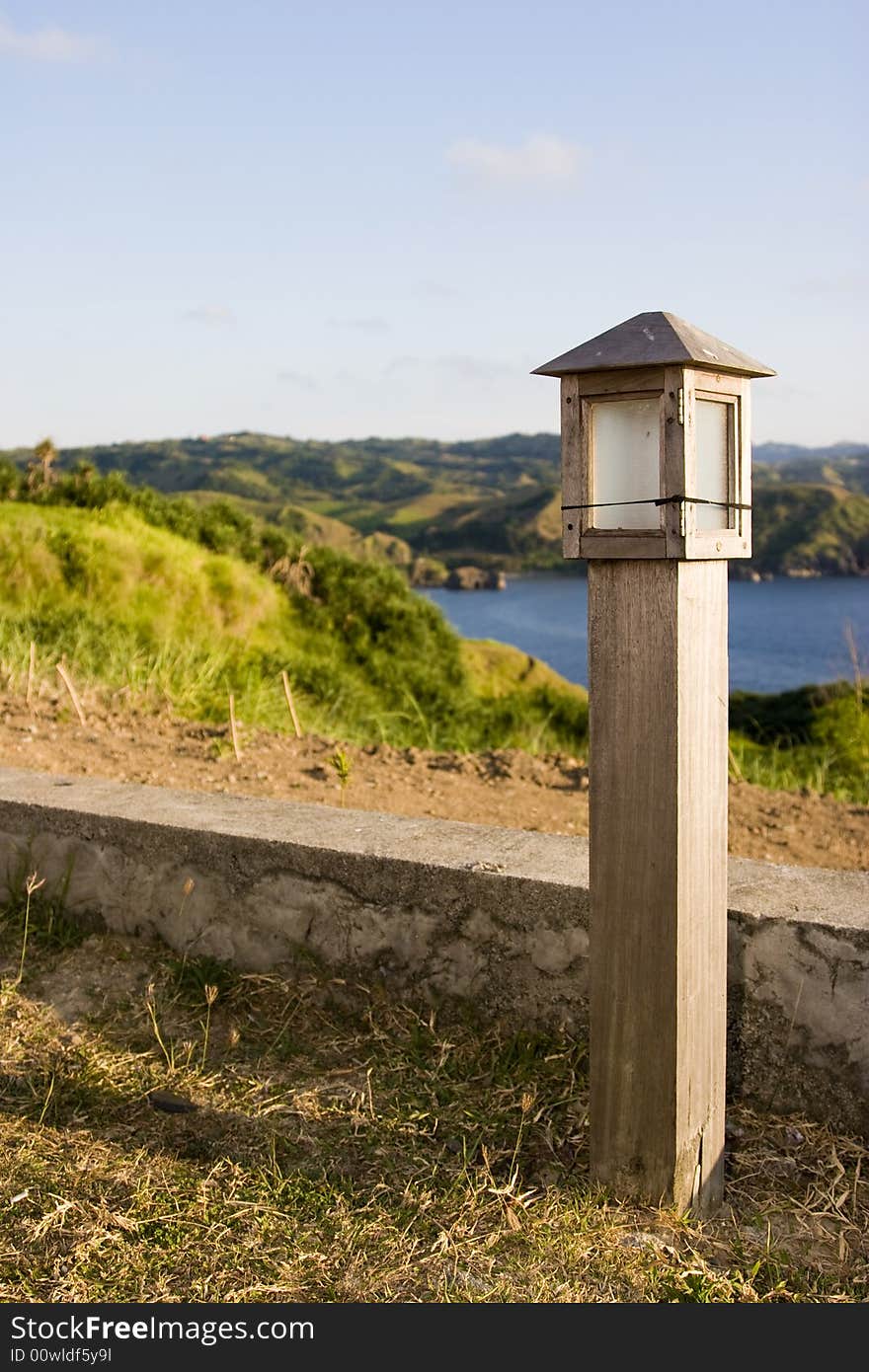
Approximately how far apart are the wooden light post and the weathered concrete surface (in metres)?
0.35

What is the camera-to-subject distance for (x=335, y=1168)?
2.49 meters

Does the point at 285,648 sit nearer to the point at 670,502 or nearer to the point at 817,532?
the point at 670,502

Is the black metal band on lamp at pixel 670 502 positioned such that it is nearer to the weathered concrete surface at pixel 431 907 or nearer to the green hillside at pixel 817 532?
the weathered concrete surface at pixel 431 907

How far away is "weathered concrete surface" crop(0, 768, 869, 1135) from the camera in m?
2.57

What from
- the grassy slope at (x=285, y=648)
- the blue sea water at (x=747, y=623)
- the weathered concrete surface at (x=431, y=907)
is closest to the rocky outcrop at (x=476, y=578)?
the blue sea water at (x=747, y=623)

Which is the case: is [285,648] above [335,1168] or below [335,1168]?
above

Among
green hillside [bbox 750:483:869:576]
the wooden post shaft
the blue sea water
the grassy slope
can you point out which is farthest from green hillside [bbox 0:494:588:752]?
green hillside [bbox 750:483:869:576]

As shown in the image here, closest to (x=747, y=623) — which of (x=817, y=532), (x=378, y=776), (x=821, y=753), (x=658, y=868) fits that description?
(x=817, y=532)

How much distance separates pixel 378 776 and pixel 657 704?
3158 mm

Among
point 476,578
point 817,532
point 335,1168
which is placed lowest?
point 335,1168

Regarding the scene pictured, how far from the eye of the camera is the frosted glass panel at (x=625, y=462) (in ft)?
7.04

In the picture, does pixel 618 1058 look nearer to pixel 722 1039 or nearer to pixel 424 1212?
pixel 722 1039

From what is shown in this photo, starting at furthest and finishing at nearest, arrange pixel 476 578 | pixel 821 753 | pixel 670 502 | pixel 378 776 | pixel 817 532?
pixel 817 532
pixel 476 578
pixel 821 753
pixel 378 776
pixel 670 502
